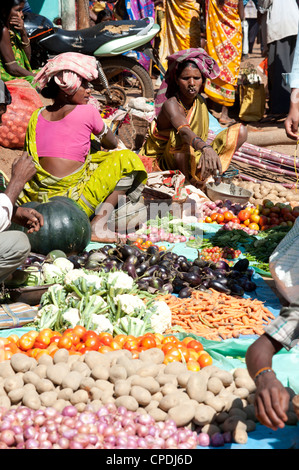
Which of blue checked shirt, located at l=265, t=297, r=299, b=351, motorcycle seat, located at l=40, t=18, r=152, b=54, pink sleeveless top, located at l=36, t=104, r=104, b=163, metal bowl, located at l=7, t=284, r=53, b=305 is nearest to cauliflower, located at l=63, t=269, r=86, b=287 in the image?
metal bowl, located at l=7, t=284, r=53, b=305

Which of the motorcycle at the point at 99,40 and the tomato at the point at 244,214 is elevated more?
the motorcycle at the point at 99,40

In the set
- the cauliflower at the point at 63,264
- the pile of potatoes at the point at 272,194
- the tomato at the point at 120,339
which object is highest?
the tomato at the point at 120,339

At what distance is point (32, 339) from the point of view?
10.1ft

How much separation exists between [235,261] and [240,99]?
217 inches

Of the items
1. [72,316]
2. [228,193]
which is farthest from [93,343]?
[228,193]

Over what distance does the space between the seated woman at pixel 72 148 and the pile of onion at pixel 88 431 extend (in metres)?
2.74

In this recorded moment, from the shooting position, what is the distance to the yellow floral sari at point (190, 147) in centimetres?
597

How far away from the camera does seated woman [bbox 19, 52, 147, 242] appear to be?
→ 15.8 feet

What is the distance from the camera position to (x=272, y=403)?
1.86m

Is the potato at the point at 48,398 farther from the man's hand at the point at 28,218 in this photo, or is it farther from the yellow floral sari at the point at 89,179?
the yellow floral sari at the point at 89,179

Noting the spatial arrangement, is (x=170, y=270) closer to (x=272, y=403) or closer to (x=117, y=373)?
(x=117, y=373)

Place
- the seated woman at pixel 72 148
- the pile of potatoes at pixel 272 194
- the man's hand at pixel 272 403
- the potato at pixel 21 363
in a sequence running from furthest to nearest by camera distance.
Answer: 1. the pile of potatoes at pixel 272 194
2. the seated woman at pixel 72 148
3. the potato at pixel 21 363
4. the man's hand at pixel 272 403

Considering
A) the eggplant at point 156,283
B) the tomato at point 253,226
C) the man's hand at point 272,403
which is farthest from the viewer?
the tomato at point 253,226

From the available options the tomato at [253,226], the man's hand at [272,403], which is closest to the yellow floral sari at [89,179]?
the tomato at [253,226]
